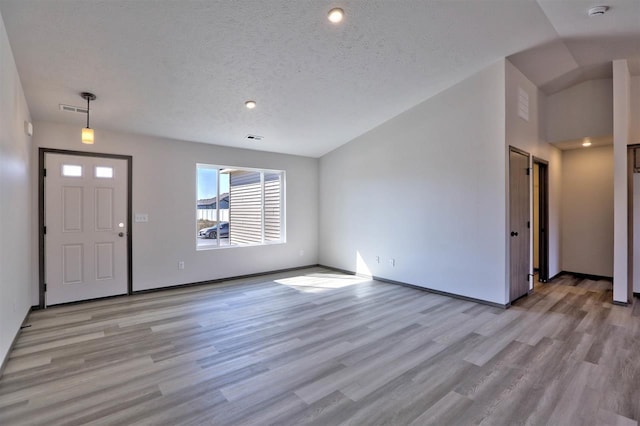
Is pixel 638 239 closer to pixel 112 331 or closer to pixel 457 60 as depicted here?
pixel 457 60

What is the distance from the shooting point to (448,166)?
4715 millimetres

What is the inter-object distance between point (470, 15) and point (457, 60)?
823 mm

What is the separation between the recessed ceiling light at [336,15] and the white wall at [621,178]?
13.4ft

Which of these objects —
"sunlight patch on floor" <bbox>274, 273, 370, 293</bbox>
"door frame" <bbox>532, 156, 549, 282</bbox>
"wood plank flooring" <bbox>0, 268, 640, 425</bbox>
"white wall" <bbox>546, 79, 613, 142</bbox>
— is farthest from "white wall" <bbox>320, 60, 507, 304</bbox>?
"white wall" <bbox>546, 79, 613, 142</bbox>

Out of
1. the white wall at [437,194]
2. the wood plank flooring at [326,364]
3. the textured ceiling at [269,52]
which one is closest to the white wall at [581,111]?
the textured ceiling at [269,52]

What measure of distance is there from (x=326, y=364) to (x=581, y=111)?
18.6 feet

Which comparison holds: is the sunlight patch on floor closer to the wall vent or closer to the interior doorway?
the interior doorway

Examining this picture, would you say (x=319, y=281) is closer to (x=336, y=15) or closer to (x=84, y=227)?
(x=84, y=227)

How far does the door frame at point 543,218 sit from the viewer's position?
214 inches

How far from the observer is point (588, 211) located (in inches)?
230

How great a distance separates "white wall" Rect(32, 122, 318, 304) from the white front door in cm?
17

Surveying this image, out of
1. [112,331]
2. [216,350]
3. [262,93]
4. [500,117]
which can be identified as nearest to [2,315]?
[112,331]

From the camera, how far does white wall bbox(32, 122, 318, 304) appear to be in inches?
186

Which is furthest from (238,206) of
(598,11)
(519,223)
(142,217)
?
(598,11)
